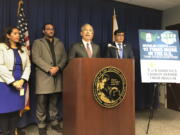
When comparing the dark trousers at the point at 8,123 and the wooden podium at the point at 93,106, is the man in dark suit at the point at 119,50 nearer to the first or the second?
the wooden podium at the point at 93,106

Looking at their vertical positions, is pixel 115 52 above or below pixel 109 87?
above

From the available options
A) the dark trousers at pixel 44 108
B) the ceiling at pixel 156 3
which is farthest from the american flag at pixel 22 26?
the ceiling at pixel 156 3

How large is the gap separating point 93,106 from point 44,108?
4.04 ft

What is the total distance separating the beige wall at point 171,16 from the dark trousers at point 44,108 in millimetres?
3328

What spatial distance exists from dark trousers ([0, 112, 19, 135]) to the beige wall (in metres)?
3.95

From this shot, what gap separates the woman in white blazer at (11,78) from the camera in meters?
2.15

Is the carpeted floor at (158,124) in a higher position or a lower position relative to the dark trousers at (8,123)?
lower

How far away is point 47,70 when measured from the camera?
2.61 m

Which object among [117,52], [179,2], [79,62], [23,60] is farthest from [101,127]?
[179,2]

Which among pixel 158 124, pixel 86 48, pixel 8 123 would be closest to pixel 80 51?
pixel 86 48

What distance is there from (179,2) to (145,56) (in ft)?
6.60

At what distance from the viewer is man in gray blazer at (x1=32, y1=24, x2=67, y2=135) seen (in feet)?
8.78

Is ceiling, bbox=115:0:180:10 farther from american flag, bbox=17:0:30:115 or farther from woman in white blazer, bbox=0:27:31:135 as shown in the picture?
woman in white blazer, bbox=0:27:31:135

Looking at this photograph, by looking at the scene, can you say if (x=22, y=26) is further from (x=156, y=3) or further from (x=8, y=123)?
(x=156, y=3)
